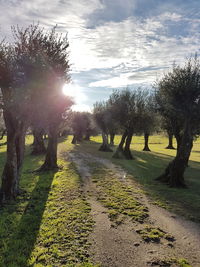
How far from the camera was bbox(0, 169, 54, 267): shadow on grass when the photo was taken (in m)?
6.03

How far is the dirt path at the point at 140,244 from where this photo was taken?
590 centimetres

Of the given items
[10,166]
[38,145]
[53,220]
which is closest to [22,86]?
[10,166]

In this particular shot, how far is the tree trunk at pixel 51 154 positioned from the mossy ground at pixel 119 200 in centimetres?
670

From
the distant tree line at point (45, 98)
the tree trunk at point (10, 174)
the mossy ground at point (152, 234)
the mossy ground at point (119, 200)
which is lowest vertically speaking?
the mossy ground at point (119, 200)

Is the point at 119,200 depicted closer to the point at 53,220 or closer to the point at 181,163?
the point at 53,220

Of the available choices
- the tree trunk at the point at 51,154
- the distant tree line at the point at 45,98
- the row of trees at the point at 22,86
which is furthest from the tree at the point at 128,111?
the row of trees at the point at 22,86

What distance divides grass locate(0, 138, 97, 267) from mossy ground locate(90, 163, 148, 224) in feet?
4.31

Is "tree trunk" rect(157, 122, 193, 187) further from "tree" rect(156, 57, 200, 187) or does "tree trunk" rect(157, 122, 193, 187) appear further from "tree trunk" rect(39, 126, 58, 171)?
"tree trunk" rect(39, 126, 58, 171)

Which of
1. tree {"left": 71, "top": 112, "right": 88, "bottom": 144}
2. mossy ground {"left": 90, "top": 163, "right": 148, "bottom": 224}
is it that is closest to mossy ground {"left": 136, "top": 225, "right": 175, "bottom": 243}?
mossy ground {"left": 90, "top": 163, "right": 148, "bottom": 224}

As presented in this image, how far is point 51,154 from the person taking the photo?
68.3ft

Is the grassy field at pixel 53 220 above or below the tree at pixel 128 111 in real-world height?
below

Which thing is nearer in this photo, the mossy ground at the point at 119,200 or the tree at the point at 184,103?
the mossy ground at the point at 119,200

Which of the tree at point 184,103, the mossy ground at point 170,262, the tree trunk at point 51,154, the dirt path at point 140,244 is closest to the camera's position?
the mossy ground at point 170,262

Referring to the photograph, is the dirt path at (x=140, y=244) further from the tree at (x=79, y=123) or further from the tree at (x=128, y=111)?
the tree at (x=79, y=123)
